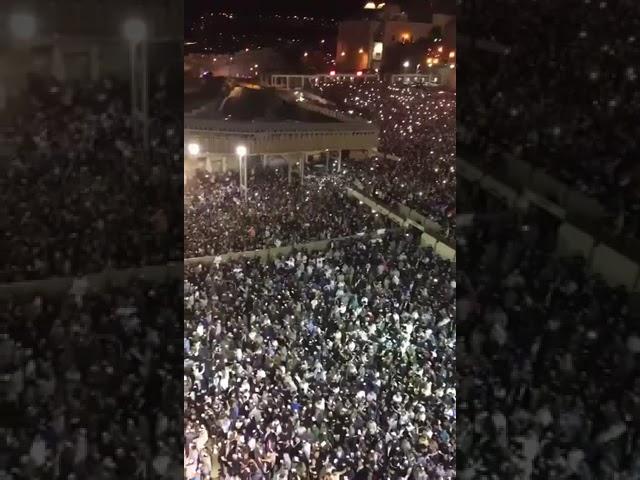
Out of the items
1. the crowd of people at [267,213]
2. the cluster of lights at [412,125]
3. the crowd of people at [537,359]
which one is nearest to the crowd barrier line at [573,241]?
the crowd of people at [537,359]

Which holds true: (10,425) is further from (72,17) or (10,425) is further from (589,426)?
(589,426)

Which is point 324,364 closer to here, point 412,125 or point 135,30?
point 412,125

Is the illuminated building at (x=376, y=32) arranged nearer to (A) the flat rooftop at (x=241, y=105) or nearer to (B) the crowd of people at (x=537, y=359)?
(A) the flat rooftop at (x=241, y=105)

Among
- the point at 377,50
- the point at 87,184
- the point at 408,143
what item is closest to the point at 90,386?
the point at 87,184

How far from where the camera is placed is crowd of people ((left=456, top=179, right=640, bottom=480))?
2555 mm

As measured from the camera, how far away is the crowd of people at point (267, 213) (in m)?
3.56

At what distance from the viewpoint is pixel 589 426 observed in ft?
8.35

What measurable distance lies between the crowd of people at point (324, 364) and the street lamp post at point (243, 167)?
1.20 feet

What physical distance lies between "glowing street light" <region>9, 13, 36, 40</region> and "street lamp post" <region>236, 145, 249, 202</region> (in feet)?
3.51

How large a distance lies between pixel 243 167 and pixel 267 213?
0.87 ft

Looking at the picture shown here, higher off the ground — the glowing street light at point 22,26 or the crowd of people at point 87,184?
the glowing street light at point 22,26

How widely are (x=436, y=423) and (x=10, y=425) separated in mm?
1638

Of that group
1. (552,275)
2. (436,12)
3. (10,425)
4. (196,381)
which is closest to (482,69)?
(436,12)

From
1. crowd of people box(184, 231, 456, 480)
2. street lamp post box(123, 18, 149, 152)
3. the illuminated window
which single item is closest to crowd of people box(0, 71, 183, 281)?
street lamp post box(123, 18, 149, 152)
